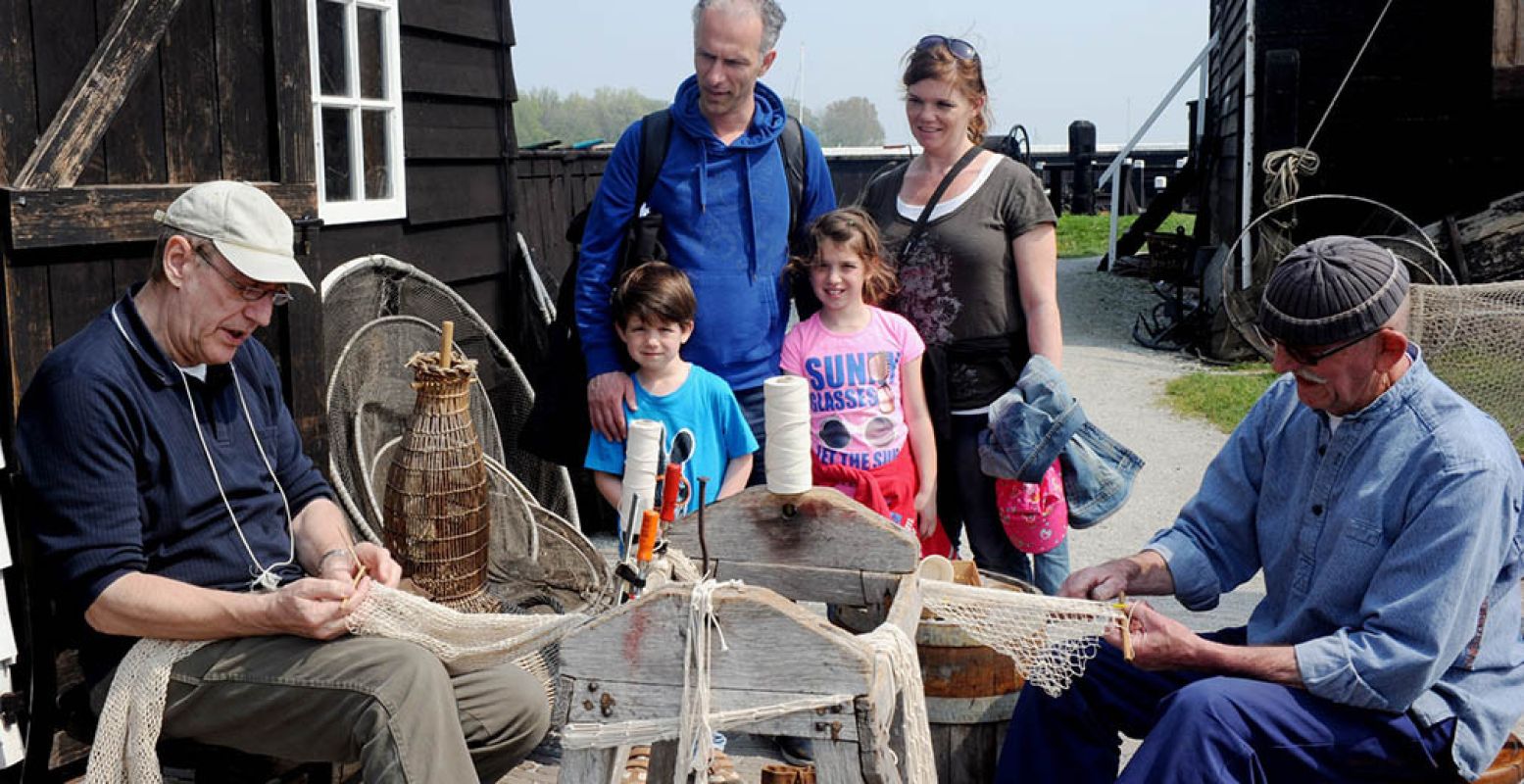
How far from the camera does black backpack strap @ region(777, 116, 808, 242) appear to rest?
4027mm

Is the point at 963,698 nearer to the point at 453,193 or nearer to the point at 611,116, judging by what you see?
the point at 453,193

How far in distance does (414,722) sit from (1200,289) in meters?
10.9

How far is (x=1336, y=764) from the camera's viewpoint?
2637mm

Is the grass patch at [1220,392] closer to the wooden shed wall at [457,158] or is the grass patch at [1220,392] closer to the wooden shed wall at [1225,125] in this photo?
the wooden shed wall at [1225,125]

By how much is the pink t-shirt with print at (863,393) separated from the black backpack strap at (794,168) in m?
0.42

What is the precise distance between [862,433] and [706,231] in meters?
0.72

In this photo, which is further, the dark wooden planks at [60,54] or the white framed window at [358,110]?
the white framed window at [358,110]

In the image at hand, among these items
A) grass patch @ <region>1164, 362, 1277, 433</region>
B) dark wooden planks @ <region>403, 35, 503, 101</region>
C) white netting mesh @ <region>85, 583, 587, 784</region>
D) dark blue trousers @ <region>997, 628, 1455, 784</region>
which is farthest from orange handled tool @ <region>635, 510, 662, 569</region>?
grass patch @ <region>1164, 362, 1277, 433</region>

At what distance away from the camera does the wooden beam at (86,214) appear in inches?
118

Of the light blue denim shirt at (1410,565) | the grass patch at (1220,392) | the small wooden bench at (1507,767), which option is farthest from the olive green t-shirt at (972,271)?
the grass patch at (1220,392)

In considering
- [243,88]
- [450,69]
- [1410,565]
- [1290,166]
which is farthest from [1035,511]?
[1290,166]

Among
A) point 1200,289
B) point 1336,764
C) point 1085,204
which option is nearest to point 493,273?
point 1336,764

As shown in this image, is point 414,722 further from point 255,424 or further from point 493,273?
point 493,273

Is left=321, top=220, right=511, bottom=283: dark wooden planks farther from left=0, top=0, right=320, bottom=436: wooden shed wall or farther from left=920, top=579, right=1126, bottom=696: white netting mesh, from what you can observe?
left=920, top=579, right=1126, bottom=696: white netting mesh
